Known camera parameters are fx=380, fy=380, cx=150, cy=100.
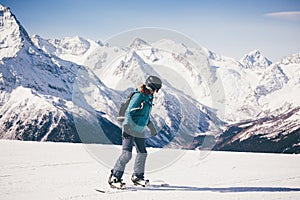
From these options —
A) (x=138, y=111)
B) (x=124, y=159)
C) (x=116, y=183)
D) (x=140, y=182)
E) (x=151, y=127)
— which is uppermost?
(x=138, y=111)

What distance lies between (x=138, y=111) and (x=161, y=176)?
3127 mm

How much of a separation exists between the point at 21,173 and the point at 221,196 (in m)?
5.97

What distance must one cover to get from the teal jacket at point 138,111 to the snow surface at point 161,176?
1.68 meters

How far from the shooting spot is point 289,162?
49.8 ft

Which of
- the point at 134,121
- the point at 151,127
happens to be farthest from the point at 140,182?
the point at 134,121

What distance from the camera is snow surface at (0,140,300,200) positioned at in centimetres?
927

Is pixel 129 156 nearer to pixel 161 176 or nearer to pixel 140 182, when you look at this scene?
pixel 140 182

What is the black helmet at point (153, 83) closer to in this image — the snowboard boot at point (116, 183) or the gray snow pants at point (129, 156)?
the gray snow pants at point (129, 156)

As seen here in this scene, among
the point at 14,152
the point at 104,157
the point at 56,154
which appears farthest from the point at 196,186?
the point at 14,152

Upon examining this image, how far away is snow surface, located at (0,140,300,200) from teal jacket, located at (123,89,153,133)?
1.68 meters

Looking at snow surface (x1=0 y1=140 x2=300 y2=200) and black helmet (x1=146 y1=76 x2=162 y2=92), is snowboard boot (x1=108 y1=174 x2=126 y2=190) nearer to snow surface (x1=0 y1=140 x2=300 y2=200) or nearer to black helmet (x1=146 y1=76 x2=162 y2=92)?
snow surface (x1=0 y1=140 x2=300 y2=200)

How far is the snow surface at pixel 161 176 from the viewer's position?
9273 mm

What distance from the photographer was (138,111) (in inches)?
394

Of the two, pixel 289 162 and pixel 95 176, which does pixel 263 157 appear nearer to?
pixel 289 162
